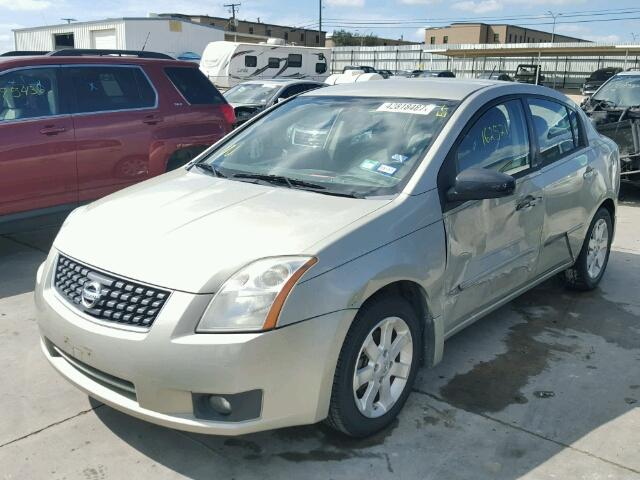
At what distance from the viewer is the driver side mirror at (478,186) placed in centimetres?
324

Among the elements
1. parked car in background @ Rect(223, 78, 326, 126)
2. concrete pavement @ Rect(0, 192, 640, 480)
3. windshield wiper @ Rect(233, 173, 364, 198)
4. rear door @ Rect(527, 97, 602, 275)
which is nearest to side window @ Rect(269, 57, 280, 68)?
parked car in background @ Rect(223, 78, 326, 126)

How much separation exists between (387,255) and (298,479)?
41.8 inches

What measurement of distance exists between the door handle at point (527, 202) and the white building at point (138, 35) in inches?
1427

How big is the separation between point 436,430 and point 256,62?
1001 inches

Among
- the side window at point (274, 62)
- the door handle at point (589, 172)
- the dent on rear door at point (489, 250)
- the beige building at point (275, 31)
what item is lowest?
the dent on rear door at point (489, 250)

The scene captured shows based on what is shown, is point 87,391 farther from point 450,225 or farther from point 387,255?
point 450,225

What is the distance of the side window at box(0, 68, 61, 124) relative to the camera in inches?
220

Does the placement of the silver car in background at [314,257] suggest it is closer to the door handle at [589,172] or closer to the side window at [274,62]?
the door handle at [589,172]

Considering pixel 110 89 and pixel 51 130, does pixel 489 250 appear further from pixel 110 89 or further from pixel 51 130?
pixel 110 89

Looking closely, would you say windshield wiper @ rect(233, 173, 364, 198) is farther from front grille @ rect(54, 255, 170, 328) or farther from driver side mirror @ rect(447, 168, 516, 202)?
front grille @ rect(54, 255, 170, 328)

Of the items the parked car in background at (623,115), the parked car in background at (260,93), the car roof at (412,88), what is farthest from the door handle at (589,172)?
the parked car in background at (260,93)

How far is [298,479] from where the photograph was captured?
277cm

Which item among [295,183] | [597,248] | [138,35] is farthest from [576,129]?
[138,35]

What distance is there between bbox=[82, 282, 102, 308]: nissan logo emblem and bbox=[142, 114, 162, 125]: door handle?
3.96 m
